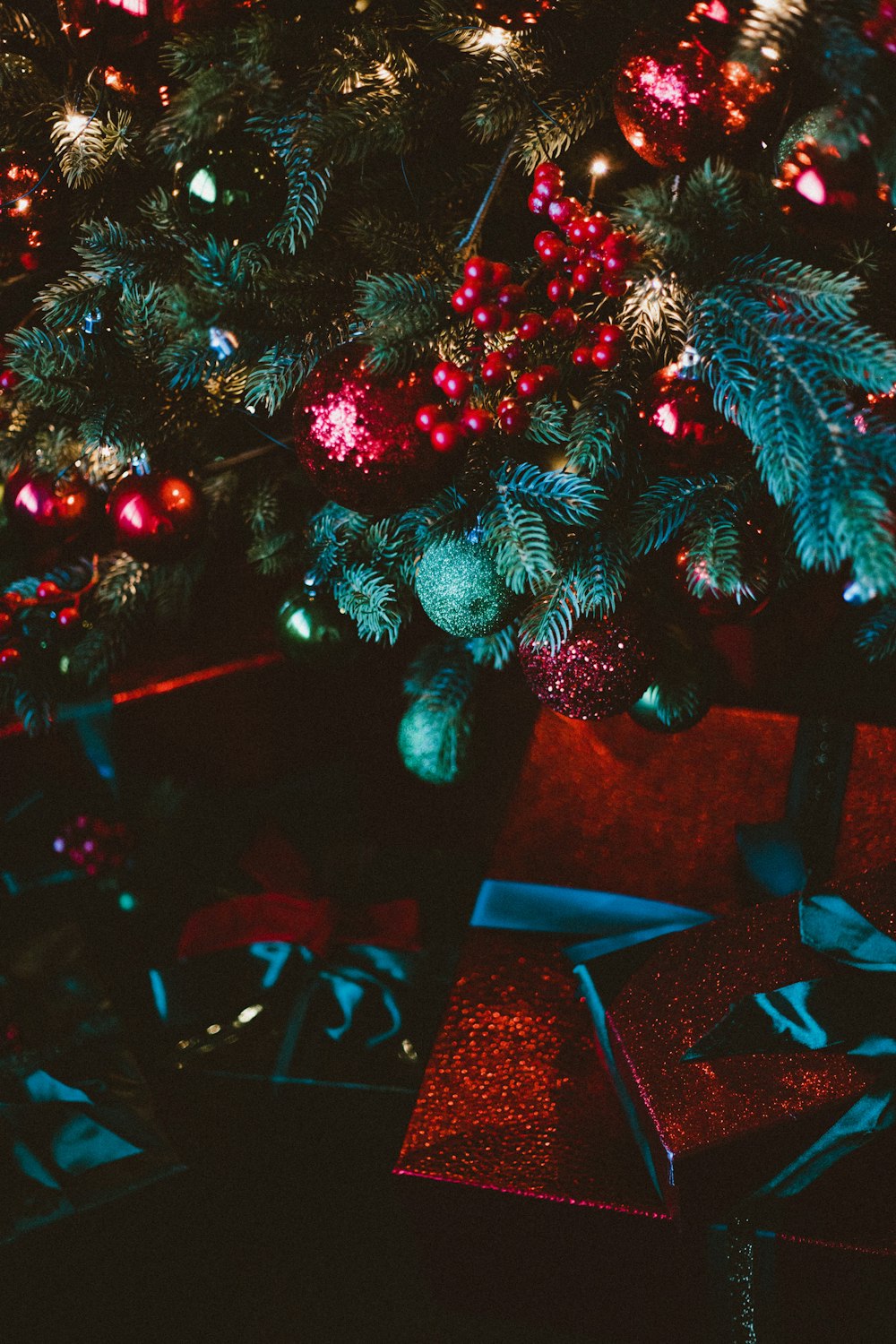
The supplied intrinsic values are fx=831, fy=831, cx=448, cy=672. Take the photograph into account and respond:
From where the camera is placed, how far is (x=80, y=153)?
2.11 feet

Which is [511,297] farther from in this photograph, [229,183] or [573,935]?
[573,935]

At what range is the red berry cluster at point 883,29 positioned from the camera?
16.6 inches

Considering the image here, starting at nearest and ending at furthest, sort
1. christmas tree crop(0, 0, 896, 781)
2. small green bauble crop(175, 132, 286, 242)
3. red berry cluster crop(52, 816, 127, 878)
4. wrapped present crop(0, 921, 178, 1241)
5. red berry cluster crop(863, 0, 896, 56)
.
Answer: red berry cluster crop(863, 0, 896, 56)
christmas tree crop(0, 0, 896, 781)
small green bauble crop(175, 132, 286, 242)
wrapped present crop(0, 921, 178, 1241)
red berry cluster crop(52, 816, 127, 878)

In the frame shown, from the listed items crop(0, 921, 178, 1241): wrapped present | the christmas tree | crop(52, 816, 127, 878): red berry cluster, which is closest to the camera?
the christmas tree

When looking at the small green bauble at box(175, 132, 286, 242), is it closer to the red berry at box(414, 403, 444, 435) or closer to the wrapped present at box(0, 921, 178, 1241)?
the red berry at box(414, 403, 444, 435)

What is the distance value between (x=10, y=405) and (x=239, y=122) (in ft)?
1.06

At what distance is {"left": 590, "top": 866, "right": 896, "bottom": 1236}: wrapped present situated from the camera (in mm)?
583

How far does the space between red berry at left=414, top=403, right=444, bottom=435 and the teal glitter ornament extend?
1.11 ft

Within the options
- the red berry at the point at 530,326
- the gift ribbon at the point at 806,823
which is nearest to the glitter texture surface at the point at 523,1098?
the gift ribbon at the point at 806,823

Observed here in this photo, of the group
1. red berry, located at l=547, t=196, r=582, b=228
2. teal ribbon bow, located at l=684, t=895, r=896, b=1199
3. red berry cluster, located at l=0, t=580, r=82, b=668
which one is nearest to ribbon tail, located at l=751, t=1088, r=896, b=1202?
teal ribbon bow, located at l=684, t=895, r=896, b=1199

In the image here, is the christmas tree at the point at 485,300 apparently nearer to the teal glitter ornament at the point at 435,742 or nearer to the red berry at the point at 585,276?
the red berry at the point at 585,276

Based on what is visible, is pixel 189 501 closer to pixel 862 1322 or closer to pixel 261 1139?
pixel 261 1139

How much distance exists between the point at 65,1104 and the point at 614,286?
2.84 feet

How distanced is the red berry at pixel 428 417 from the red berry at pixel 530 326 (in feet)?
0.28
